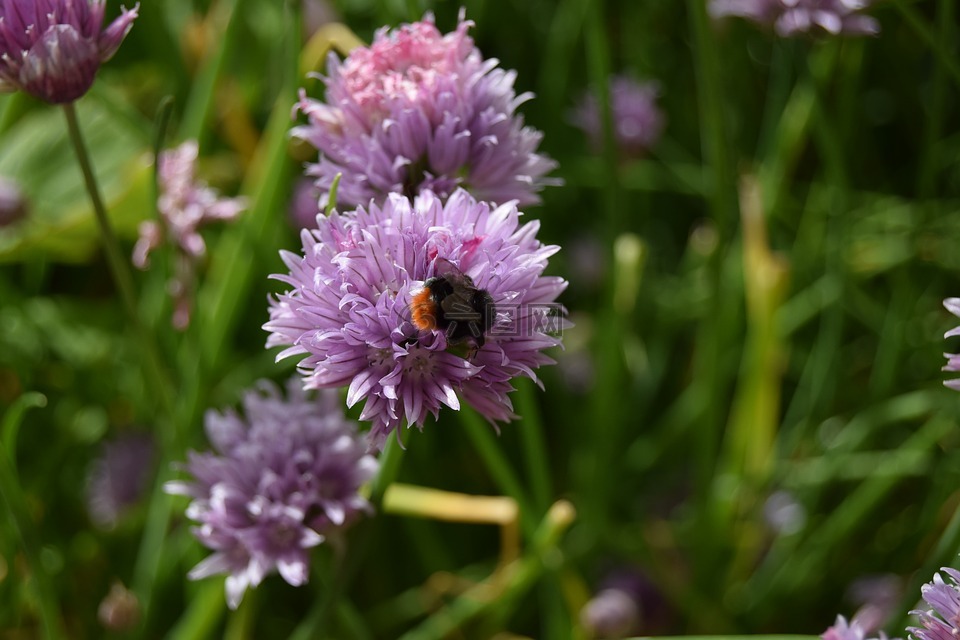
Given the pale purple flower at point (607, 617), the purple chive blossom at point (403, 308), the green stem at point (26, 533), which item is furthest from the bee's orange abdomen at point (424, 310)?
the pale purple flower at point (607, 617)

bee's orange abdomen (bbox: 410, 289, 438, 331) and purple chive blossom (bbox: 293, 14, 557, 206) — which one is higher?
purple chive blossom (bbox: 293, 14, 557, 206)

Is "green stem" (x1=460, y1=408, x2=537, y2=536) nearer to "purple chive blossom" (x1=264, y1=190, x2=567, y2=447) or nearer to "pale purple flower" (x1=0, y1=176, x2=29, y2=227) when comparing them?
"purple chive blossom" (x1=264, y1=190, x2=567, y2=447)

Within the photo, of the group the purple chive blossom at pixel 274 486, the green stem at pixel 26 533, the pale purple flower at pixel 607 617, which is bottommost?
the pale purple flower at pixel 607 617

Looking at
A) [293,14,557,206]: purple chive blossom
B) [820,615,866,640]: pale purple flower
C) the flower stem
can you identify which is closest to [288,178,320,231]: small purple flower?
the flower stem

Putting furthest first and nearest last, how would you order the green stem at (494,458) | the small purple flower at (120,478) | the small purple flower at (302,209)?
the small purple flower at (120,478)
the small purple flower at (302,209)
the green stem at (494,458)

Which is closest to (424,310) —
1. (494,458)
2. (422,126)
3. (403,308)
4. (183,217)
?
(403,308)

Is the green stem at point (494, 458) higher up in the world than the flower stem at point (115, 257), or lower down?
lower down

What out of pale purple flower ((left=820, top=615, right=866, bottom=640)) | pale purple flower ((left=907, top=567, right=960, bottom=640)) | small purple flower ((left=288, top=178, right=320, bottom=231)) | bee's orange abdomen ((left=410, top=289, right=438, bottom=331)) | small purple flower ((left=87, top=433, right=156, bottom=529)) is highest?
bee's orange abdomen ((left=410, top=289, right=438, bottom=331))

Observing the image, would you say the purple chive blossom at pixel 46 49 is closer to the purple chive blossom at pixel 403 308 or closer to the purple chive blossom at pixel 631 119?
the purple chive blossom at pixel 403 308
